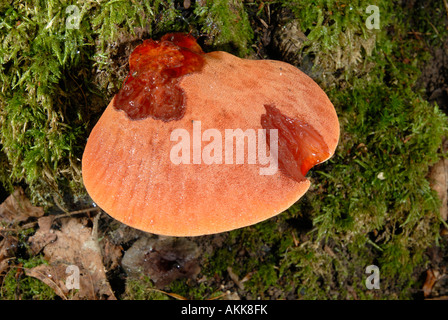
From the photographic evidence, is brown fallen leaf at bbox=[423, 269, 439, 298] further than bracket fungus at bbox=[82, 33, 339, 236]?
Yes

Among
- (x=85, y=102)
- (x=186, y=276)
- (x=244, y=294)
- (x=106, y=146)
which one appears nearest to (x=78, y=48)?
(x=85, y=102)

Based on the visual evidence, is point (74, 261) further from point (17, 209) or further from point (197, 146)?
point (197, 146)

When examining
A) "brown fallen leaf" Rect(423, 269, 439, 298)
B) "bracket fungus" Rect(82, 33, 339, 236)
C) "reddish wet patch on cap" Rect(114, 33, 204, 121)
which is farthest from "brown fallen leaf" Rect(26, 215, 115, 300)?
"brown fallen leaf" Rect(423, 269, 439, 298)

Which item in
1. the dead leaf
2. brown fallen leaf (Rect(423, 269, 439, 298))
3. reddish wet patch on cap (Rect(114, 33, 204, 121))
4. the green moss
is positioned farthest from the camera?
brown fallen leaf (Rect(423, 269, 439, 298))

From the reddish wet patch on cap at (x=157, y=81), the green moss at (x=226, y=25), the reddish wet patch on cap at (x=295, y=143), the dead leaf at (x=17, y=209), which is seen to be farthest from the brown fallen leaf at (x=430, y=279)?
the dead leaf at (x=17, y=209)

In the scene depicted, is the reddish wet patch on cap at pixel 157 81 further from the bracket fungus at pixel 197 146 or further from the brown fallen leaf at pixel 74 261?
the brown fallen leaf at pixel 74 261

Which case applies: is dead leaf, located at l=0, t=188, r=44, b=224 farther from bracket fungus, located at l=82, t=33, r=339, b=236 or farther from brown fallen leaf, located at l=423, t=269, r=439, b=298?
brown fallen leaf, located at l=423, t=269, r=439, b=298

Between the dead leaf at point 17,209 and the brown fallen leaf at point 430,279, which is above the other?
the dead leaf at point 17,209
